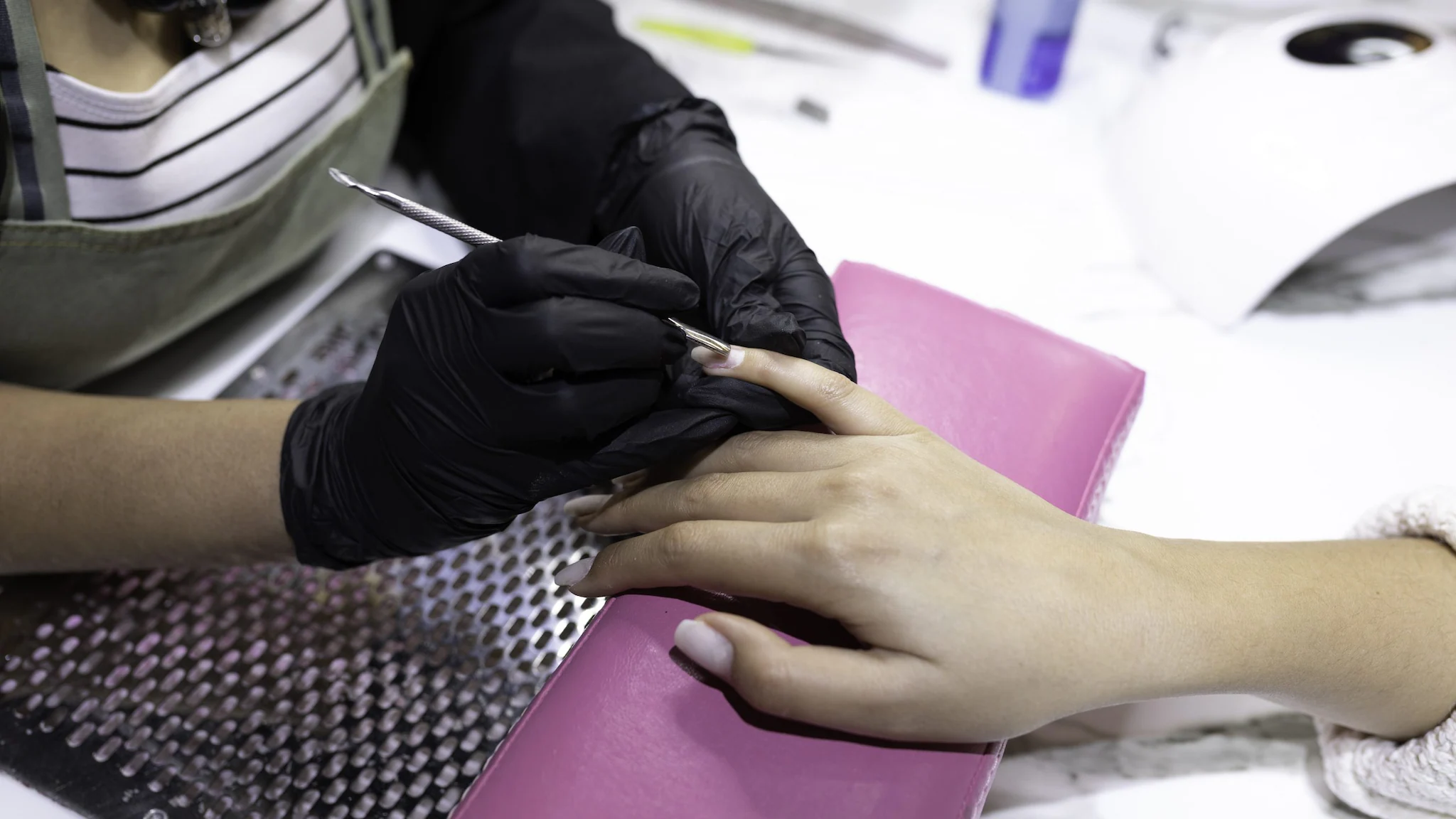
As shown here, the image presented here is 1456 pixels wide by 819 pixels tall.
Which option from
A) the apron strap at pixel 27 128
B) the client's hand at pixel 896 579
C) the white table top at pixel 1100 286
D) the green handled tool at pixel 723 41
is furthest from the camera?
the green handled tool at pixel 723 41

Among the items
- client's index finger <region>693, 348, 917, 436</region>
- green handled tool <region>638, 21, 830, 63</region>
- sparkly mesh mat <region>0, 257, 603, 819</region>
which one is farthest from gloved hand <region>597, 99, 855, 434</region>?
green handled tool <region>638, 21, 830, 63</region>

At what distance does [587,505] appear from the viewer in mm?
769

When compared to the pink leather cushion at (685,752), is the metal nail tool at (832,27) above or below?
above

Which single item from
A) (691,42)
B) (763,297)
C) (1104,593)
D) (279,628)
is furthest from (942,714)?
(691,42)

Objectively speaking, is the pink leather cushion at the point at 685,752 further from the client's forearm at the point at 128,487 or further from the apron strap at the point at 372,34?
the apron strap at the point at 372,34

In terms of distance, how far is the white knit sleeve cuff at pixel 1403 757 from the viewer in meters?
0.66

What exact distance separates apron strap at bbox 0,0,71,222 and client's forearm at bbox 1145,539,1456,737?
0.88m

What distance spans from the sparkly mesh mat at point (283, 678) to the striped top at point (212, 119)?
34 cm

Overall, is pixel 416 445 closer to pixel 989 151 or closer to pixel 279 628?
pixel 279 628

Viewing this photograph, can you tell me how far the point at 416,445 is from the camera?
0.67m

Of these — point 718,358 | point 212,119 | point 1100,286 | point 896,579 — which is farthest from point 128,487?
point 1100,286

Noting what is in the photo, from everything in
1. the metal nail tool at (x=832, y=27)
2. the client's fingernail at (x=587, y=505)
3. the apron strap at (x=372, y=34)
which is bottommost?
the client's fingernail at (x=587, y=505)

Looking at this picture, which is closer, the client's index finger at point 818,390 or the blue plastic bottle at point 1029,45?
the client's index finger at point 818,390

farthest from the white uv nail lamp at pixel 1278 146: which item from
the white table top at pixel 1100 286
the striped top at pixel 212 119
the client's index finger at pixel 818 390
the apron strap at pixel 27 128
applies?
the apron strap at pixel 27 128
